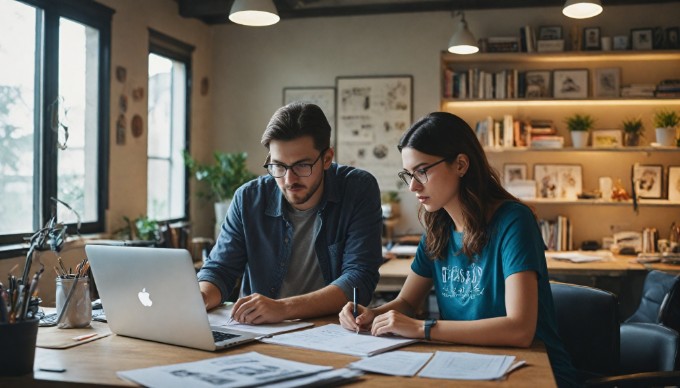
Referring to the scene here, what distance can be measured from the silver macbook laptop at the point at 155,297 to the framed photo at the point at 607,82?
4.69 meters

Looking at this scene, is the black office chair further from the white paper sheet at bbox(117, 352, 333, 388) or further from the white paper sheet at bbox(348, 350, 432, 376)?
the white paper sheet at bbox(117, 352, 333, 388)

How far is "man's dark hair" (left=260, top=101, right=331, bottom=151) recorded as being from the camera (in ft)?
7.39

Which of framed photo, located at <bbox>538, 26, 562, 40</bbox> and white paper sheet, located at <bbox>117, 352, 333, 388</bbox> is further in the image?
framed photo, located at <bbox>538, 26, 562, 40</bbox>

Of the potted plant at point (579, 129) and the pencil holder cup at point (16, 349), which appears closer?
the pencil holder cup at point (16, 349)

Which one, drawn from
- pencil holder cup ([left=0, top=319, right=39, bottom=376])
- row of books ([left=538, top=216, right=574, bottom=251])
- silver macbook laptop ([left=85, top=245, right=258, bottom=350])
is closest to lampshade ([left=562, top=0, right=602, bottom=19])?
row of books ([left=538, top=216, right=574, bottom=251])

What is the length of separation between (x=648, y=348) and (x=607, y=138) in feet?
12.2

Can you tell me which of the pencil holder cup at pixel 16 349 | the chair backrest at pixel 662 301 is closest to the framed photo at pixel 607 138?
the chair backrest at pixel 662 301

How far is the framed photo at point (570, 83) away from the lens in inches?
226

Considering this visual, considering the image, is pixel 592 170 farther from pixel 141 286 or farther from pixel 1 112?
pixel 141 286

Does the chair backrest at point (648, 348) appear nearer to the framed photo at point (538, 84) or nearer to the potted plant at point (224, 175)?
the framed photo at point (538, 84)

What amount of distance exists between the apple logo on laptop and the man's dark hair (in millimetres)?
704

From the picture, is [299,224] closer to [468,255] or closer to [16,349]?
[468,255]

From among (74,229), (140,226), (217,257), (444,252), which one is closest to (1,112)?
(74,229)

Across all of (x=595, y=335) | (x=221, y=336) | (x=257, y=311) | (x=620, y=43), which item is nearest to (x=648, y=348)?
(x=595, y=335)
